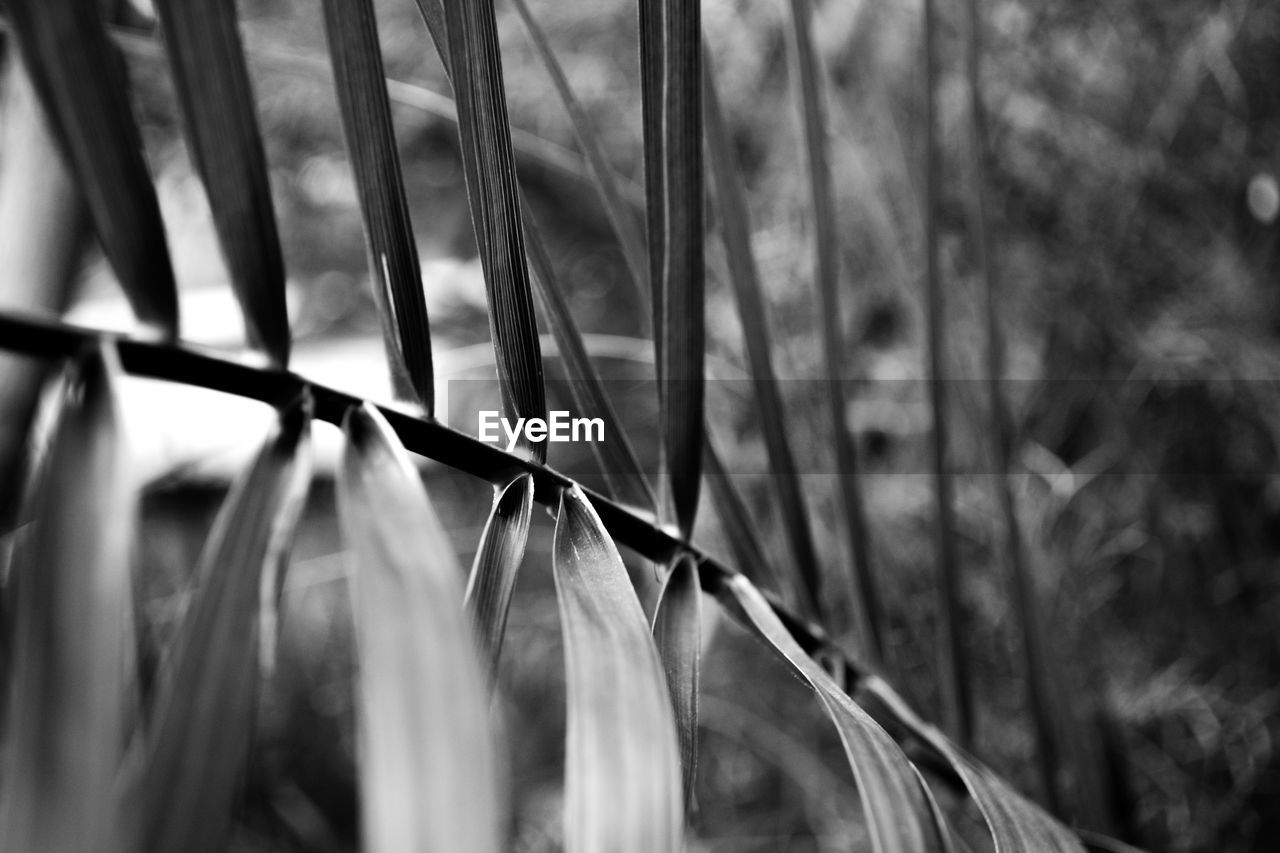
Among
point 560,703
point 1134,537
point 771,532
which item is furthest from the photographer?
point 560,703

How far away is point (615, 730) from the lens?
0.11 m

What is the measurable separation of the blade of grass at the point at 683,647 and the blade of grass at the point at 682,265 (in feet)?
0.08

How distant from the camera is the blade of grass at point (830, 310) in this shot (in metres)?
0.26

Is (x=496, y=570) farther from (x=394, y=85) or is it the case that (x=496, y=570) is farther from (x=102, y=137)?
(x=394, y=85)

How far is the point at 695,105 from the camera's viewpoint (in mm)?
178

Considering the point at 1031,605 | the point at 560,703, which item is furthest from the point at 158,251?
the point at 560,703

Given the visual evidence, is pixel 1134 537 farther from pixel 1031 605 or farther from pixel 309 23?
pixel 309 23

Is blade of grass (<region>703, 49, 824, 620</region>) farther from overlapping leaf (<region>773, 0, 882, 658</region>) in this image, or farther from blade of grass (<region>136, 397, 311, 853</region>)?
blade of grass (<region>136, 397, 311, 853</region>)

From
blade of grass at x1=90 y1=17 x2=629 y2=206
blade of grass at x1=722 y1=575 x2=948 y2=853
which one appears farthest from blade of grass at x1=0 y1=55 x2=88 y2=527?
blade of grass at x1=722 y1=575 x2=948 y2=853

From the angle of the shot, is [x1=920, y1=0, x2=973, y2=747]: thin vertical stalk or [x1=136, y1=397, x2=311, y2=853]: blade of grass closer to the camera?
[x1=136, y1=397, x2=311, y2=853]: blade of grass

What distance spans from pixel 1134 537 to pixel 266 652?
564 millimetres

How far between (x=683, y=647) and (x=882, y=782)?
0.06 m

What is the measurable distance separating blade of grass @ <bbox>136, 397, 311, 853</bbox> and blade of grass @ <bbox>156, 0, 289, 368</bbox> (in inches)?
1.0

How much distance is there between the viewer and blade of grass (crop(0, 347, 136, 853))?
8 cm
